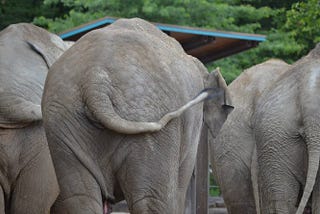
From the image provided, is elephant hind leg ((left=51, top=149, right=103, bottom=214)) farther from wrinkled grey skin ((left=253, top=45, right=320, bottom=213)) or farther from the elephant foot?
wrinkled grey skin ((left=253, top=45, right=320, bottom=213))

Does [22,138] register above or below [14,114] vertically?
below

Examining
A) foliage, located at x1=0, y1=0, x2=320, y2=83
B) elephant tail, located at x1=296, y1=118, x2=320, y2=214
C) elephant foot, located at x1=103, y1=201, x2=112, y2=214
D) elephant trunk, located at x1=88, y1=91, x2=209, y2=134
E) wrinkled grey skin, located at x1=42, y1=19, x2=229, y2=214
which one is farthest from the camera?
foliage, located at x1=0, y1=0, x2=320, y2=83

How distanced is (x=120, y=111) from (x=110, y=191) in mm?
634

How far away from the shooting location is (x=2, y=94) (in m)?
10.1

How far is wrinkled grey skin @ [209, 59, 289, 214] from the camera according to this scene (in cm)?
1313

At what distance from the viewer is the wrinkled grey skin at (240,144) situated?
1313 centimetres

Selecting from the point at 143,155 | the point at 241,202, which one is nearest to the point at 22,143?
the point at 143,155

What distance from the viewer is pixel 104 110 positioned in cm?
796

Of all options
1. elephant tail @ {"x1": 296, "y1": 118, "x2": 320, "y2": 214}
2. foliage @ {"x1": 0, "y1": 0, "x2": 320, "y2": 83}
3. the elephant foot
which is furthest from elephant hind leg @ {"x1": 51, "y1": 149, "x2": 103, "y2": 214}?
foliage @ {"x1": 0, "y1": 0, "x2": 320, "y2": 83}

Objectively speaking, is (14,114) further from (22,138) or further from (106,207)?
(106,207)

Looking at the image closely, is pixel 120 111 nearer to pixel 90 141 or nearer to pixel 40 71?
pixel 90 141

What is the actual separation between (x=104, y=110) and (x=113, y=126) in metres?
0.13

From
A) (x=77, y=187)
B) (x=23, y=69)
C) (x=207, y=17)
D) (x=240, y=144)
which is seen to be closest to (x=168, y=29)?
(x=240, y=144)

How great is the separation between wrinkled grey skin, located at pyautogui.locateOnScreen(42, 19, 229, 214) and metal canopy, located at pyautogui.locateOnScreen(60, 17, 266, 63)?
5664 mm
